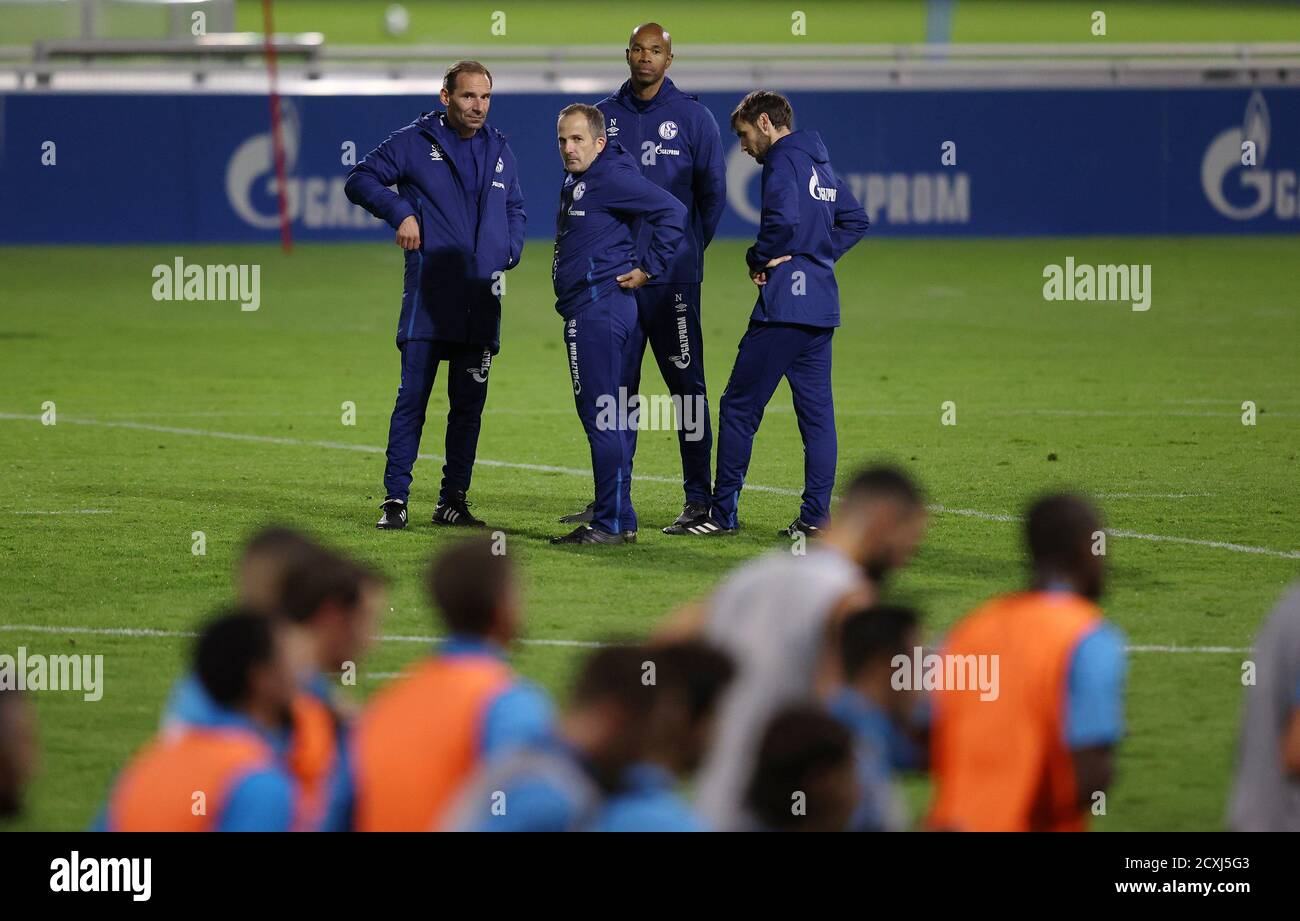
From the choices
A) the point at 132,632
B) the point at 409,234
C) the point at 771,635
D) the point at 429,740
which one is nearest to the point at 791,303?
the point at 409,234

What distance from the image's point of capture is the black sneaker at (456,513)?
11055 mm

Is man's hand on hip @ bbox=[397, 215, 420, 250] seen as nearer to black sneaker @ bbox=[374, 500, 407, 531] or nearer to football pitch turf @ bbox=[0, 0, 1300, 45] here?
black sneaker @ bbox=[374, 500, 407, 531]

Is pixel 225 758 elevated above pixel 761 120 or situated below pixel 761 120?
below

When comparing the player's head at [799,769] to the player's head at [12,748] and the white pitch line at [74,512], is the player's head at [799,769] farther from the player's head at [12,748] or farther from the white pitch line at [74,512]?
the white pitch line at [74,512]

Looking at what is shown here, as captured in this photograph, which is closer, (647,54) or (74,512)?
(647,54)

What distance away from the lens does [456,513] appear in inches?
436

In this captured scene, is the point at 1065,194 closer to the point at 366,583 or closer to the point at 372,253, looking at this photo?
the point at 372,253

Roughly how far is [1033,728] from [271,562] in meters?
1.89

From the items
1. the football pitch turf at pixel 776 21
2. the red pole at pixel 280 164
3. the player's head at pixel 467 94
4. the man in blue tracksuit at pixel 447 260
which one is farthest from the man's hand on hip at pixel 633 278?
the football pitch turf at pixel 776 21

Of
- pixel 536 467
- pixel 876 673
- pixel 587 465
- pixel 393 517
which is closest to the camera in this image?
pixel 876 673

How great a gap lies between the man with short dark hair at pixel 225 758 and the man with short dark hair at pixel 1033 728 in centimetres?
154

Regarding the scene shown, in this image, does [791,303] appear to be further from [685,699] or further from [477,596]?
[685,699]

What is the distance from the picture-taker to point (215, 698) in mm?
4414
